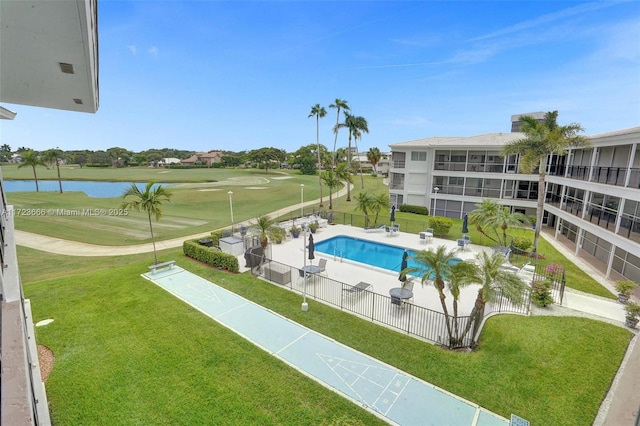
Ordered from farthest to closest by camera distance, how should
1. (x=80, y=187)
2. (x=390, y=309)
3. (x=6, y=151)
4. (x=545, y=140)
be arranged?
(x=6, y=151)
(x=80, y=187)
(x=545, y=140)
(x=390, y=309)

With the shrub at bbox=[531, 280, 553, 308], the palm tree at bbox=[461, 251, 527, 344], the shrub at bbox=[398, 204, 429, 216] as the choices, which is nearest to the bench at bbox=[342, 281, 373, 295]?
the palm tree at bbox=[461, 251, 527, 344]

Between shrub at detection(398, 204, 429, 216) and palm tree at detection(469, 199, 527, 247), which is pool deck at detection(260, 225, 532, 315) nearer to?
palm tree at detection(469, 199, 527, 247)

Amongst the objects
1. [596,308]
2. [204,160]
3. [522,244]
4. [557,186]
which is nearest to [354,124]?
[557,186]

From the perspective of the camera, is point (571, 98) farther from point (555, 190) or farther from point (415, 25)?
point (415, 25)

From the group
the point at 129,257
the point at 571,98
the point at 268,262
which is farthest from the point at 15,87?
the point at 571,98

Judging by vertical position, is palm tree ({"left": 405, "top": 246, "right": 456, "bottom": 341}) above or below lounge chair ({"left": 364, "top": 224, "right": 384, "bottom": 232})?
above

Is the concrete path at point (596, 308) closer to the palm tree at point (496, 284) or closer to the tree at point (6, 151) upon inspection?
the palm tree at point (496, 284)

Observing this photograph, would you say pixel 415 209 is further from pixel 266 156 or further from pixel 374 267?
pixel 266 156
